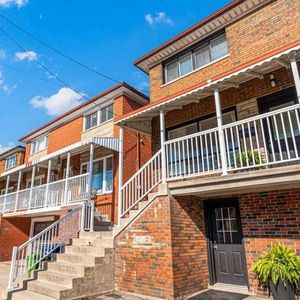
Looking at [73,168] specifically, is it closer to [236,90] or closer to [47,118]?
[47,118]

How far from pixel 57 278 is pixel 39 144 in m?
14.2

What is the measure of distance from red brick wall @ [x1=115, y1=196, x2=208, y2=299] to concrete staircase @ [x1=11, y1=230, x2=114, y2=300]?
362 millimetres

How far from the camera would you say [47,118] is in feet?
59.2

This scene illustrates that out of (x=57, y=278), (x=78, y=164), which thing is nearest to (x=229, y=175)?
(x=57, y=278)

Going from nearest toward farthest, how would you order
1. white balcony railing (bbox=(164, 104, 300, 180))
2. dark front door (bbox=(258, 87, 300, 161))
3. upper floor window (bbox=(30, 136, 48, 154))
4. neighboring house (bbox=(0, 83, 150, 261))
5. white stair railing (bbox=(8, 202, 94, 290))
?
1. white balcony railing (bbox=(164, 104, 300, 180))
2. dark front door (bbox=(258, 87, 300, 161))
3. white stair railing (bbox=(8, 202, 94, 290))
4. neighboring house (bbox=(0, 83, 150, 261))
5. upper floor window (bbox=(30, 136, 48, 154))

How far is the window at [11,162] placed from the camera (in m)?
22.6

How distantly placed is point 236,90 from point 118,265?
6.49m

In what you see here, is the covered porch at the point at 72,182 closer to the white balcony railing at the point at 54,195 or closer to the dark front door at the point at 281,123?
the white balcony railing at the point at 54,195

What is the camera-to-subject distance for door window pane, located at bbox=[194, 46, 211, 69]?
32.2 ft

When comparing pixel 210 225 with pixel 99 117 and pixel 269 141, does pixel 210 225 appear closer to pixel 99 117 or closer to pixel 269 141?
pixel 269 141

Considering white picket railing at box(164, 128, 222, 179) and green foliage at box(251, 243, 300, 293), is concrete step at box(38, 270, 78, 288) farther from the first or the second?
green foliage at box(251, 243, 300, 293)

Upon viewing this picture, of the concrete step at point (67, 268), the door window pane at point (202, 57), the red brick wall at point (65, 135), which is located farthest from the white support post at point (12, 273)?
the door window pane at point (202, 57)

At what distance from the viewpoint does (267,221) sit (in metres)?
6.69

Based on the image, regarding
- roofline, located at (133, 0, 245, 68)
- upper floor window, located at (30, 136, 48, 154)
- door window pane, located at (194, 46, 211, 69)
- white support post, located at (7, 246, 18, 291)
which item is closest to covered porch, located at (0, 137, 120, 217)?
upper floor window, located at (30, 136, 48, 154)
